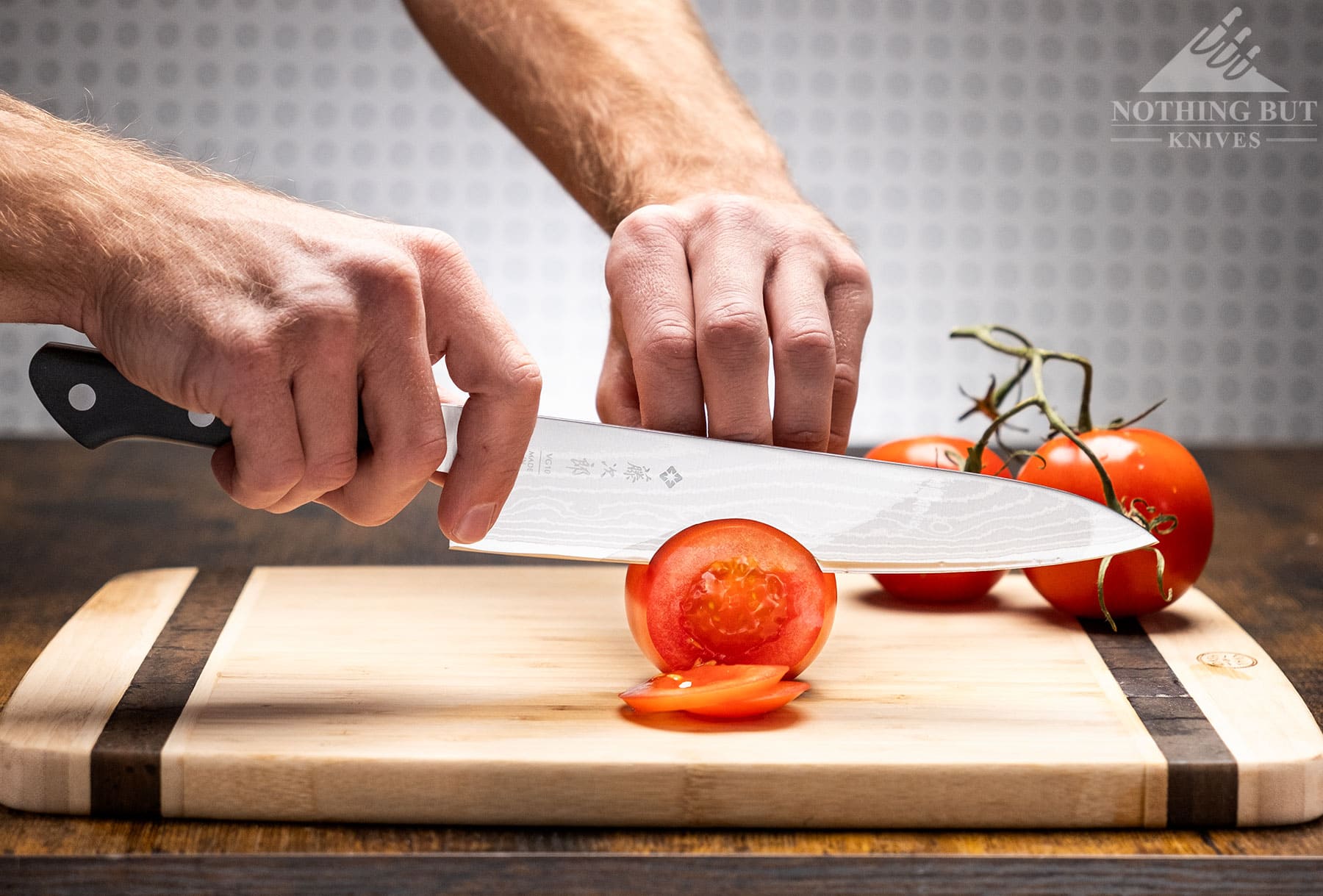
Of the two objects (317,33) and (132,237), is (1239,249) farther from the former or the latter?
(132,237)

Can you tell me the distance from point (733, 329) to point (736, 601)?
21cm

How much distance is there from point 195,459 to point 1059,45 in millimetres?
1763

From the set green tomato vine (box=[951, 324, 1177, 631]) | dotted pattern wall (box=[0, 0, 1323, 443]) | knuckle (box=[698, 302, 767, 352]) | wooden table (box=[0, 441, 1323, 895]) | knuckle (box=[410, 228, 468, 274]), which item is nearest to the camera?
wooden table (box=[0, 441, 1323, 895])

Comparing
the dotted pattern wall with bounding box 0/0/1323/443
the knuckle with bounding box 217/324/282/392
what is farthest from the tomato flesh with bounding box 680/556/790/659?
the dotted pattern wall with bounding box 0/0/1323/443

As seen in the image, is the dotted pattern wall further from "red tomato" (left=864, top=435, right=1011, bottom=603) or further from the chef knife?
the chef knife

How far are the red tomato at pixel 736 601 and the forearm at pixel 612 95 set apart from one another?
15.9 inches

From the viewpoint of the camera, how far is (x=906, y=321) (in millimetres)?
2791

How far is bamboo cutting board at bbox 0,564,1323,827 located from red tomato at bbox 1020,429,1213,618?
0.03m

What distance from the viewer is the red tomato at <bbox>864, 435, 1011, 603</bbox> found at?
1.25 meters

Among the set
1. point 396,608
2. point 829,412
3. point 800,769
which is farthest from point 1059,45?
point 800,769

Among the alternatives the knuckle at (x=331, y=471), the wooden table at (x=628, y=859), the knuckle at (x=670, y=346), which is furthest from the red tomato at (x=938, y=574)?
the knuckle at (x=331, y=471)

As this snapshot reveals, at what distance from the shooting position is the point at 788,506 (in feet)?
3.65

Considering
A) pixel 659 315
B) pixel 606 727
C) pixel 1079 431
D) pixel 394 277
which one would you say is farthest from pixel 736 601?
pixel 1079 431

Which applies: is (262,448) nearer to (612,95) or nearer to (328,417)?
(328,417)
